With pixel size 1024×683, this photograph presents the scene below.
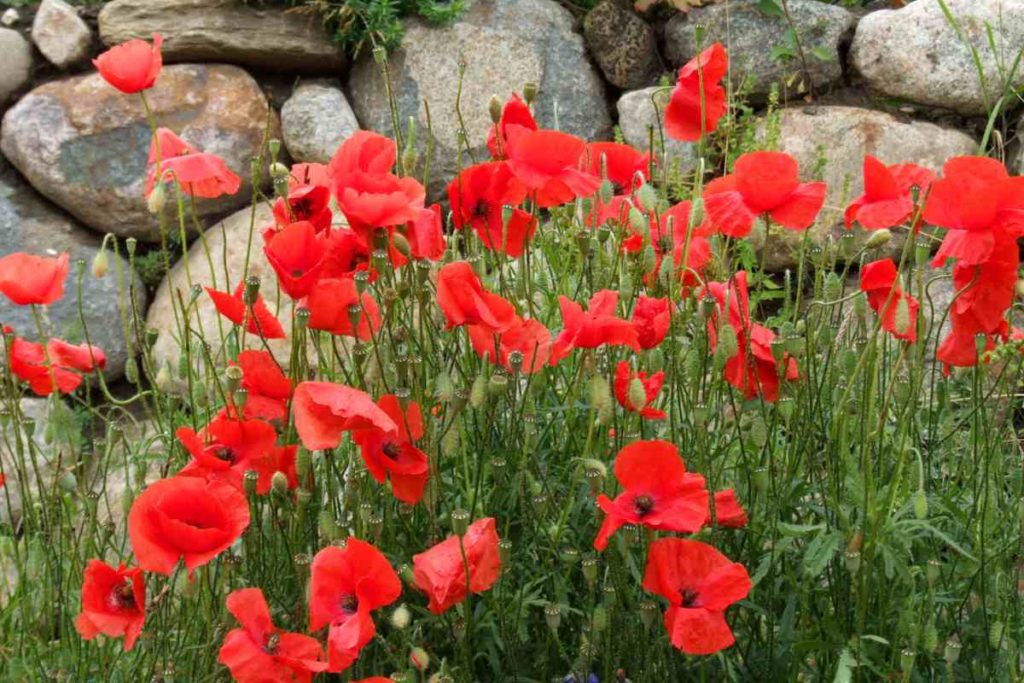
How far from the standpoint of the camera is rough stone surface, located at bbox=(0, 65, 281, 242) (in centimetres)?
423

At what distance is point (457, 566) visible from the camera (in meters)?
1.46

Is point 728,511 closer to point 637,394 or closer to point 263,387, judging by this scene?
point 637,394

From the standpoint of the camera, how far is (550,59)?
4.37 m

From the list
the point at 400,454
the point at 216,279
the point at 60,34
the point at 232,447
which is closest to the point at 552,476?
the point at 400,454

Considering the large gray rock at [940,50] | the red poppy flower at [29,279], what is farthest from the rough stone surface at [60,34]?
the red poppy flower at [29,279]

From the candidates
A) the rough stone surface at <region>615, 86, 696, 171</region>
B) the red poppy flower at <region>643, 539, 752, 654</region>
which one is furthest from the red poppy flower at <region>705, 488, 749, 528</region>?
the rough stone surface at <region>615, 86, 696, 171</region>

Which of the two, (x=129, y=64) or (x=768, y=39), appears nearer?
(x=129, y=64)

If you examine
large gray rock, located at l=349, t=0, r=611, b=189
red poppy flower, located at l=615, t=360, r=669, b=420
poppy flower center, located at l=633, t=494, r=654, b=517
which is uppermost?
poppy flower center, located at l=633, t=494, r=654, b=517

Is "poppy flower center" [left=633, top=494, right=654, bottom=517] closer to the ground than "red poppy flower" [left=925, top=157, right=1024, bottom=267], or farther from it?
closer to the ground

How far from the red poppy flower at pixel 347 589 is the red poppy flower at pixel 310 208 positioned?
54 cm

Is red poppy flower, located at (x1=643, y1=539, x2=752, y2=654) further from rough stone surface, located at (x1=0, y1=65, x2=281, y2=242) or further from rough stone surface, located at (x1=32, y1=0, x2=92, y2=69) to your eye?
rough stone surface, located at (x1=32, y1=0, x2=92, y2=69)

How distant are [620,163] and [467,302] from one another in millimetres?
732

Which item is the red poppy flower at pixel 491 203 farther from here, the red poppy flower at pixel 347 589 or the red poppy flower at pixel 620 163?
the red poppy flower at pixel 347 589

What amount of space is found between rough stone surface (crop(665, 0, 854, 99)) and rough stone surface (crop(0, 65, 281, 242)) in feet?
4.68
